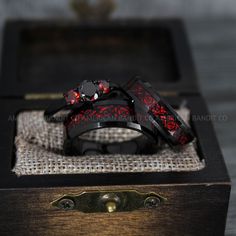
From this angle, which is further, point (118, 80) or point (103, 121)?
point (118, 80)

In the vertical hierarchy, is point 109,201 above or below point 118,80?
below

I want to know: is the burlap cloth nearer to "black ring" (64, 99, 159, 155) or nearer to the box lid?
"black ring" (64, 99, 159, 155)

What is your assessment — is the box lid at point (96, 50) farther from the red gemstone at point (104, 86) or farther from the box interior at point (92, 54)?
the red gemstone at point (104, 86)

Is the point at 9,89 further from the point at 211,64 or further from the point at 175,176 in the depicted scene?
the point at 211,64

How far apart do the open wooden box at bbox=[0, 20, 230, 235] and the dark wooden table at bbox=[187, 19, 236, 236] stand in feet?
0.35

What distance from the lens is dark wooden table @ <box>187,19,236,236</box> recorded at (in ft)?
3.33

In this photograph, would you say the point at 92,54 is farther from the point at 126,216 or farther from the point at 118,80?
the point at 126,216

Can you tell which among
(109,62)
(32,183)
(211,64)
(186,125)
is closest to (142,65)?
(109,62)

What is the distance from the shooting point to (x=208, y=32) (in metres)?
1.30

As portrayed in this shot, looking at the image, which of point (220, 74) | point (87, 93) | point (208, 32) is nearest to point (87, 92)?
point (87, 93)

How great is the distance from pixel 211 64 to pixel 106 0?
24 centimetres

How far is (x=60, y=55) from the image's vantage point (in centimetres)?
114

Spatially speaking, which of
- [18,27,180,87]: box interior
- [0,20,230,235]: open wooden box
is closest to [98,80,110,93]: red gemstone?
[0,20,230,235]: open wooden box

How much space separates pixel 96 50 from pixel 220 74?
0.25 metres
